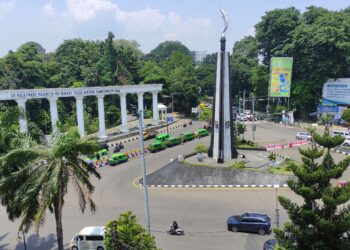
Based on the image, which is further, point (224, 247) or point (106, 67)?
point (106, 67)

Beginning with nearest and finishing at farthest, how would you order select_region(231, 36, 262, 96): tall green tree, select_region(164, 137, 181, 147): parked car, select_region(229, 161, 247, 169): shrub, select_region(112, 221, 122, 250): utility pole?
select_region(112, 221, 122, 250): utility pole < select_region(229, 161, 247, 169): shrub < select_region(164, 137, 181, 147): parked car < select_region(231, 36, 262, 96): tall green tree

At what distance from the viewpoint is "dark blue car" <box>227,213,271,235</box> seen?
2166 centimetres

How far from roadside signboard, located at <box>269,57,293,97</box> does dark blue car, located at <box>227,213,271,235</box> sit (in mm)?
44519

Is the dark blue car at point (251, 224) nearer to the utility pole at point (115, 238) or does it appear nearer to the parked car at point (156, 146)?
the utility pole at point (115, 238)


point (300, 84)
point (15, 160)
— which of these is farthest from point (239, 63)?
point (15, 160)

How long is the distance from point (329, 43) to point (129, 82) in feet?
122

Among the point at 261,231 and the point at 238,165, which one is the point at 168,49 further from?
the point at 261,231

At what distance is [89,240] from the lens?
803 inches

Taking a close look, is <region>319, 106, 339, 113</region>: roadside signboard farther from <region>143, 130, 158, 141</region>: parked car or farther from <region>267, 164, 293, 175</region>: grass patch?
<region>267, 164, 293, 175</region>: grass patch

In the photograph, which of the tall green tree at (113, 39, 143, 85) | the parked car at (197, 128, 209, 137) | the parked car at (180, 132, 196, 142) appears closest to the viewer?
the parked car at (180, 132, 196, 142)

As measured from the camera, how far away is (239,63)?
8462cm

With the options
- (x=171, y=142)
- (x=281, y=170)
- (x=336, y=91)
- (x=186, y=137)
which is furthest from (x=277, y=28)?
(x=281, y=170)

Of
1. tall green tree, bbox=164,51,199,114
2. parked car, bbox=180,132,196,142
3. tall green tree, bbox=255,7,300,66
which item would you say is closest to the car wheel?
parked car, bbox=180,132,196,142

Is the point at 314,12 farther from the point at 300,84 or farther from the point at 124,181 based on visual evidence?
the point at 124,181
